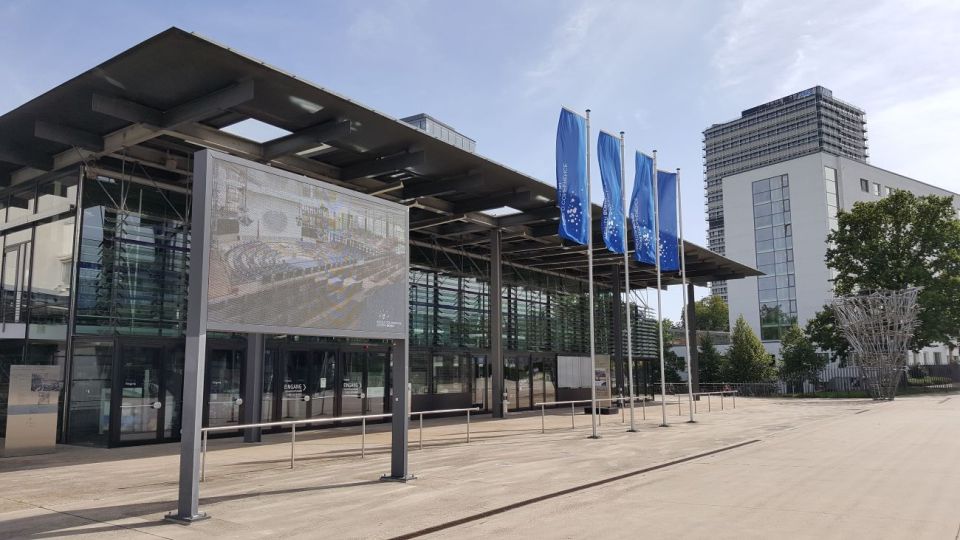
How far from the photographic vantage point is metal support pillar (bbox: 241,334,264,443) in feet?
53.9

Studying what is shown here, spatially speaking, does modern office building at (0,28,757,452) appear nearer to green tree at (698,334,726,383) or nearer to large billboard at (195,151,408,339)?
large billboard at (195,151,408,339)

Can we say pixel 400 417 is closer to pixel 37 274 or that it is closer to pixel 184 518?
pixel 184 518

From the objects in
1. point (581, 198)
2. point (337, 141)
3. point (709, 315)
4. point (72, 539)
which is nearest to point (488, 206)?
point (581, 198)

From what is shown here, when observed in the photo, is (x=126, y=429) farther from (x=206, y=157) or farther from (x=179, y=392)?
(x=206, y=157)

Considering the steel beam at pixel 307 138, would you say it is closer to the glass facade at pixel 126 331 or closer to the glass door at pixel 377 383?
the glass facade at pixel 126 331

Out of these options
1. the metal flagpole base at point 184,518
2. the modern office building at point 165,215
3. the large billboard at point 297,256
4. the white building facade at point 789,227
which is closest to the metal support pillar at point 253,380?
the modern office building at point 165,215

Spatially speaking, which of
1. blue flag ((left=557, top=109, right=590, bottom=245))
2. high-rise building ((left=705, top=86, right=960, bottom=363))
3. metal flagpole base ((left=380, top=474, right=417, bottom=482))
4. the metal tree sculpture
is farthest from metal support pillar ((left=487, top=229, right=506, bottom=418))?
high-rise building ((left=705, top=86, right=960, bottom=363))

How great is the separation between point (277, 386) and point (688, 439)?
10.7 m

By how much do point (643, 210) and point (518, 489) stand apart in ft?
43.2

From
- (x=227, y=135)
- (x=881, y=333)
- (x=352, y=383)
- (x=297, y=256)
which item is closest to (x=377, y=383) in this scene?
(x=352, y=383)

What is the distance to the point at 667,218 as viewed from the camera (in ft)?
72.8

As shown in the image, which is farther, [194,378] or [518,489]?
[518,489]

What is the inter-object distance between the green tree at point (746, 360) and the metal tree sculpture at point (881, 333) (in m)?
11.1

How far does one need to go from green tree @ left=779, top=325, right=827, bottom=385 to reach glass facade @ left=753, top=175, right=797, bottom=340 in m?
18.6
